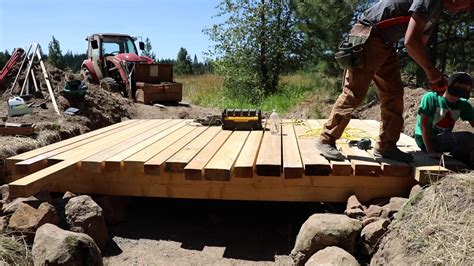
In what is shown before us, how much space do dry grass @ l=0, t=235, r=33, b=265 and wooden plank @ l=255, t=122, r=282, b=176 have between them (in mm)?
1651

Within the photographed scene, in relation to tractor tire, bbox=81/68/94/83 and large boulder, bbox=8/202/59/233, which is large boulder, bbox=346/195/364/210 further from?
tractor tire, bbox=81/68/94/83

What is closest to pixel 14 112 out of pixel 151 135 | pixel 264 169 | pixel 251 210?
pixel 151 135

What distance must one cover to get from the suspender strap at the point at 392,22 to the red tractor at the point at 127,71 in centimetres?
797

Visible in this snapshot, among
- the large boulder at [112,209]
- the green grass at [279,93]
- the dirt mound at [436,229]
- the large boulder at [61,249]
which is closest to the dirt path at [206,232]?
the large boulder at [112,209]

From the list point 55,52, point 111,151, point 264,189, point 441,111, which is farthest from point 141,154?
point 55,52

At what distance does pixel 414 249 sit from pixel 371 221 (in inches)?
23.9

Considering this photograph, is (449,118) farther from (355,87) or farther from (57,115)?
(57,115)

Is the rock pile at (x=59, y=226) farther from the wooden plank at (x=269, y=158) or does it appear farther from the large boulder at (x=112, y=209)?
the wooden plank at (x=269, y=158)

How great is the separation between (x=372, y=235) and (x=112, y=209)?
2.15 metres

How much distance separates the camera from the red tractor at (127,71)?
10.5 metres

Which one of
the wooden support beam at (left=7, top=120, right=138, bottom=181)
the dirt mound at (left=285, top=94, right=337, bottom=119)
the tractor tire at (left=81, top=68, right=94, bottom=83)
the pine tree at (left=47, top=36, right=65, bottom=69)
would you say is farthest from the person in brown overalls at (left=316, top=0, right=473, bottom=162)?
the pine tree at (left=47, top=36, right=65, bottom=69)

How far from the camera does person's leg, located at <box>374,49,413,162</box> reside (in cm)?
315

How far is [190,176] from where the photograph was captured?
3105 millimetres

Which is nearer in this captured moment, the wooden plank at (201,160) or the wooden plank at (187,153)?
the wooden plank at (201,160)
